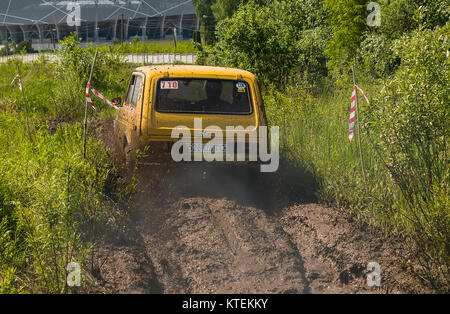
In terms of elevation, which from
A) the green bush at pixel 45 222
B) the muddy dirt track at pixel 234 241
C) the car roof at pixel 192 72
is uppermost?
the car roof at pixel 192 72

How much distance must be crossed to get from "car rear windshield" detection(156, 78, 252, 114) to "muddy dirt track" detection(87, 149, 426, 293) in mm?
869

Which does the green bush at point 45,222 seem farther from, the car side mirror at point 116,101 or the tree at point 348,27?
the tree at point 348,27

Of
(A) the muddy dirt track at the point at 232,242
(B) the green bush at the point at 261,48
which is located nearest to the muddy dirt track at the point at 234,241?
(A) the muddy dirt track at the point at 232,242

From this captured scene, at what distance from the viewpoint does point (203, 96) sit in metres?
8.36

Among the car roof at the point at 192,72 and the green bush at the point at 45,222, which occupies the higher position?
the car roof at the point at 192,72

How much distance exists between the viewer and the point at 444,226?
5.17 m

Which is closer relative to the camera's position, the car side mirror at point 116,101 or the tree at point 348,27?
the car side mirror at point 116,101

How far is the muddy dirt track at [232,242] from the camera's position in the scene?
5.36 meters

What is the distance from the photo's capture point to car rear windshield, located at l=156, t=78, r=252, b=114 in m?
8.22

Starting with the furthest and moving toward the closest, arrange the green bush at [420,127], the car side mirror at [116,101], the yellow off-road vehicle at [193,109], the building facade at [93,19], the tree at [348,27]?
the building facade at [93,19] < the tree at [348,27] < the car side mirror at [116,101] < the yellow off-road vehicle at [193,109] < the green bush at [420,127]

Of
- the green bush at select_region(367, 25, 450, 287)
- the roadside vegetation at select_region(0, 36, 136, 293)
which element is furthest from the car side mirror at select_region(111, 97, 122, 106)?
the green bush at select_region(367, 25, 450, 287)

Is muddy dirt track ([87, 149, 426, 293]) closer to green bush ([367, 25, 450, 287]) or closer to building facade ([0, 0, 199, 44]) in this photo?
green bush ([367, 25, 450, 287])

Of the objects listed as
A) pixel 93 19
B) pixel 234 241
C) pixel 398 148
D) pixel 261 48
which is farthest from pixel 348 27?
pixel 93 19
